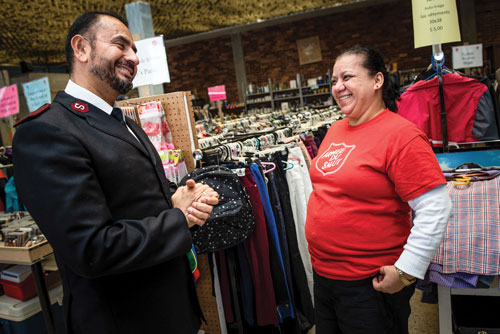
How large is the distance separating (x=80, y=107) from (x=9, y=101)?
278 centimetres

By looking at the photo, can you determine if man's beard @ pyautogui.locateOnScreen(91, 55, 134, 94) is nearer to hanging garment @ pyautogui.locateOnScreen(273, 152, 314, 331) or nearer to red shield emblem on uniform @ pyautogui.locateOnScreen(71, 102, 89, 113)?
red shield emblem on uniform @ pyautogui.locateOnScreen(71, 102, 89, 113)

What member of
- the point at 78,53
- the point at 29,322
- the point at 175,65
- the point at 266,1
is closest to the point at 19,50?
the point at 175,65

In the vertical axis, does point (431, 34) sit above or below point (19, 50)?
below

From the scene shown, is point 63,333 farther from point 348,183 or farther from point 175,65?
point 175,65

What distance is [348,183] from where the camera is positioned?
1246 mm

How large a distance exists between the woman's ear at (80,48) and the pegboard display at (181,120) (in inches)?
41.8

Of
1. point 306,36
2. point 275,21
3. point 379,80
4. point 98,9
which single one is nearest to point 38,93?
point 379,80

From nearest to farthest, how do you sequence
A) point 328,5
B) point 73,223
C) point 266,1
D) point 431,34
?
point 73,223 < point 431,34 < point 266,1 < point 328,5

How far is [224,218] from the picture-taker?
171cm

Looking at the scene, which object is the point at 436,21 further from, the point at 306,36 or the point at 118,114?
the point at 306,36

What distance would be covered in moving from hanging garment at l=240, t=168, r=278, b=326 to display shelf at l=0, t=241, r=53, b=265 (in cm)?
127

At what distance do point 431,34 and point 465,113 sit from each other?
2.35 ft

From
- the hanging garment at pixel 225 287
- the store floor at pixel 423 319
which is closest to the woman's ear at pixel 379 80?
the hanging garment at pixel 225 287

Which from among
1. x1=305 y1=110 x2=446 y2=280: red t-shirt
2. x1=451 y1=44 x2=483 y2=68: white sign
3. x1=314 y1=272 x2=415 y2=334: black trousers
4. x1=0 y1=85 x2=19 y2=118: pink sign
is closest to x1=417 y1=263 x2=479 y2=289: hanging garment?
x1=314 y1=272 x2=415 y2=334: black trousers
